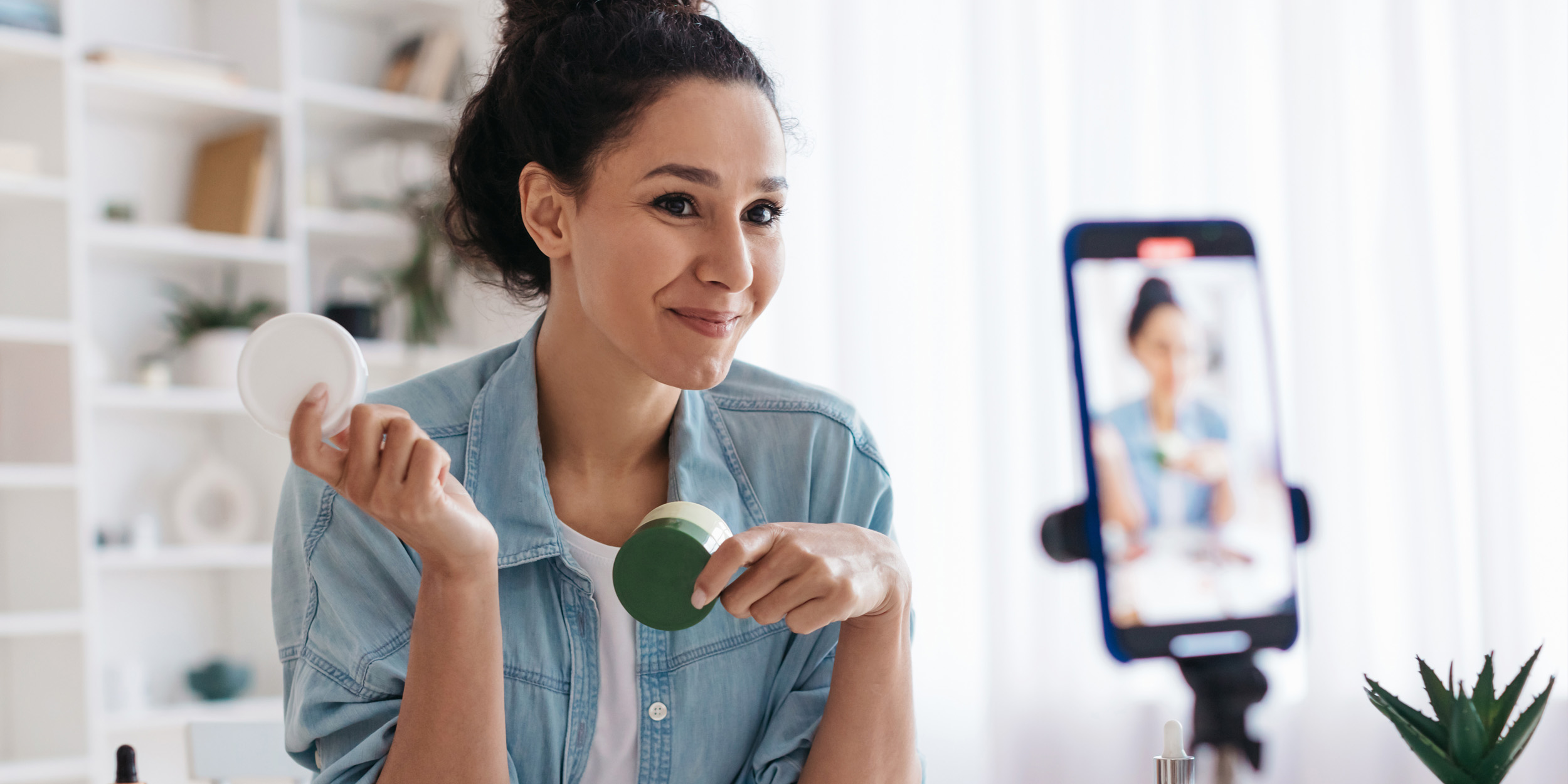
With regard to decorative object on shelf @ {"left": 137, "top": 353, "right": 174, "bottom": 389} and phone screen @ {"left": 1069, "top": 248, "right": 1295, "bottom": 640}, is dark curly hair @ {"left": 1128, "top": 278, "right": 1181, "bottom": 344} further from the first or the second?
decorative object on shelf @ {"left": 137, "top": 353, "right": 174, "bottom": 389}

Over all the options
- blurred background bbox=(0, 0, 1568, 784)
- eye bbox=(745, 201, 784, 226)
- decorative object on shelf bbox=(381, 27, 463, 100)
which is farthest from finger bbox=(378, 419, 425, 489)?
decorative object on shelf bbox=(381, 27, 463, 100)

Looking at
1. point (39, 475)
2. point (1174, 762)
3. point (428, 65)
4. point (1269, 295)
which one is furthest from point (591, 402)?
point (428, 65)

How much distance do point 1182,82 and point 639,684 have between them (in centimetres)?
149

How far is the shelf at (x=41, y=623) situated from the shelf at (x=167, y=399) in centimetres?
47

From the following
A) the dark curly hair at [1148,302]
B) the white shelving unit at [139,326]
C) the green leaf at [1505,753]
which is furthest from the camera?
the white shelving unit at [139,326]

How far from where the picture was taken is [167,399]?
9.48 feet

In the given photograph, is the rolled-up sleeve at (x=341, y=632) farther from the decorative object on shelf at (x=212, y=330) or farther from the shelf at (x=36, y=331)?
the decorative object on shelf at (x=212, y=330)

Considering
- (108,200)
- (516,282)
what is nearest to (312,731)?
(516,282)

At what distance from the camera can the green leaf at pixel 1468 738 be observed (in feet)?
2.85

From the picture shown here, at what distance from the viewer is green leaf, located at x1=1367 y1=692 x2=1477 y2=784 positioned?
871 mm

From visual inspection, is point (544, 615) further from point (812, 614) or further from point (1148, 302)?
point (1148, 302)

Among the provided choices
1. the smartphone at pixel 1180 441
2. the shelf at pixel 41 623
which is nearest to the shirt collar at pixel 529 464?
the smartphone at pixel 1180 441

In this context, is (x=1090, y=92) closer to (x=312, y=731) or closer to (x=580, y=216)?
(x=580, y=216)

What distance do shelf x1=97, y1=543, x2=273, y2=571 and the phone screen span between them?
6.47ft
